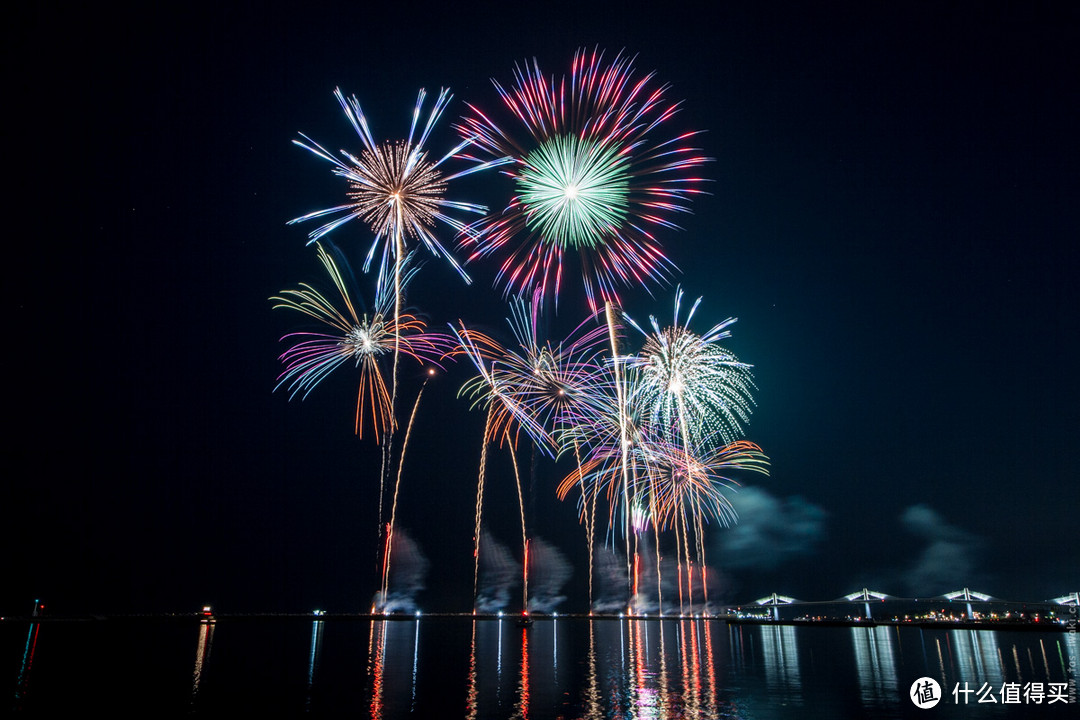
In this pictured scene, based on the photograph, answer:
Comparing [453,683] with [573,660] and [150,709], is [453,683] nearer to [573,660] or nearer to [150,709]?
[150,709]

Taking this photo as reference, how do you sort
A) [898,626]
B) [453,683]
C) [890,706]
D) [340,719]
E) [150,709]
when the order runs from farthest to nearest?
[898,626], [453,683], [890,706], [150,709], [340,719]

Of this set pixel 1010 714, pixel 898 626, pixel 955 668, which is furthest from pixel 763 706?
pixel 898 626

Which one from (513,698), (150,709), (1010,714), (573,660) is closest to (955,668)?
(1010,714)

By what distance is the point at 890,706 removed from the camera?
2097 centimetres

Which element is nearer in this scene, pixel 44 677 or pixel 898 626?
pixel 44 677

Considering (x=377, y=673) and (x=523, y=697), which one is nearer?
(x=523, y=697)

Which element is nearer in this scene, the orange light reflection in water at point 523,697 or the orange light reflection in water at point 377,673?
the orange light reflection in water at point 523,697

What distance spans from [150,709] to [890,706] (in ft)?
77.8

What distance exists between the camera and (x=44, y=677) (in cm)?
2778

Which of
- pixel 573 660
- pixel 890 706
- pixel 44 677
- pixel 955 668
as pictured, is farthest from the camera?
pixel 573 660

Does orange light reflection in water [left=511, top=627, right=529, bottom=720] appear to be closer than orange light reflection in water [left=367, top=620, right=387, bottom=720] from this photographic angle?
Yes

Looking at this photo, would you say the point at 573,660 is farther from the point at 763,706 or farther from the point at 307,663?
the point at 763,706

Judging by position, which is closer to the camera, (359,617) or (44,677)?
(44,677)

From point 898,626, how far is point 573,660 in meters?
132
